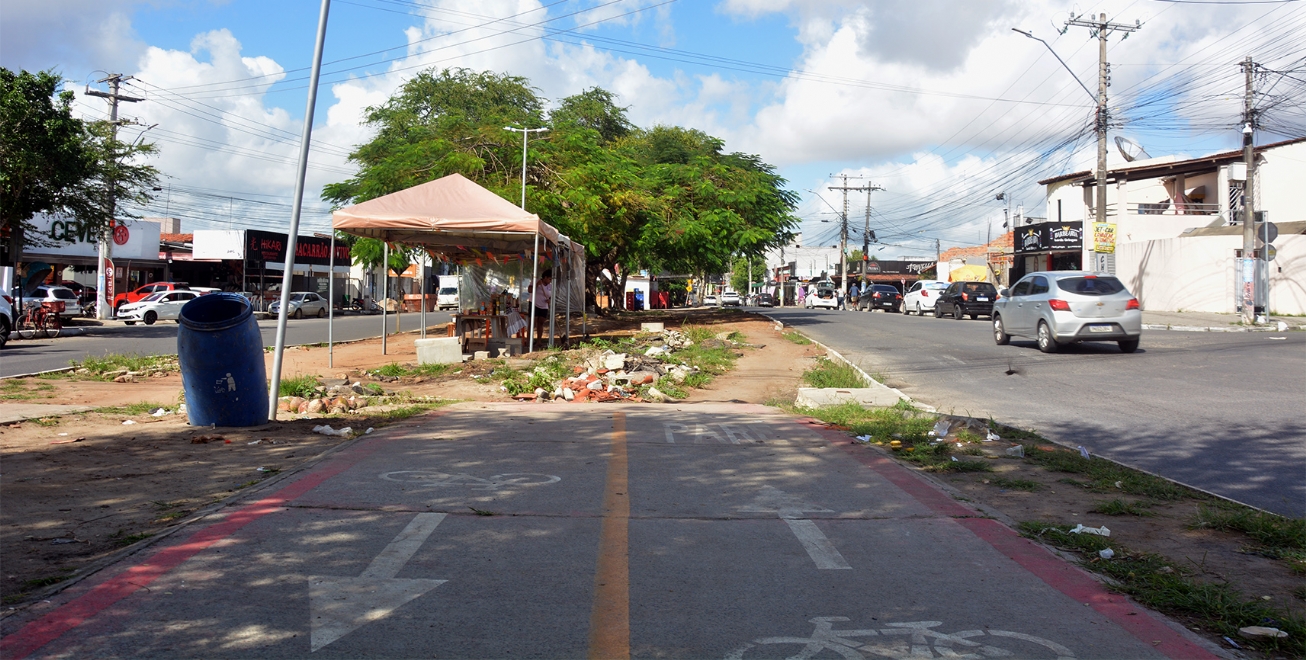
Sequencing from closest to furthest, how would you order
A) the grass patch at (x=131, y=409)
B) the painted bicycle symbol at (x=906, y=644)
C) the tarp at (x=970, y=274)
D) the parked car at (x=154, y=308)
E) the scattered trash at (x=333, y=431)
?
the painted bicycle symbol at (x=906, y=644) < the scattered trash at (x=333, y=431) < the grass patch at (x=131, y=409) < the parked car at (x=154, y=308) < the tarp at (x=970, y=274)

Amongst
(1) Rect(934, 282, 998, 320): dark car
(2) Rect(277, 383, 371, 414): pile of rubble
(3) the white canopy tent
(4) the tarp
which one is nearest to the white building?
(1) Rect(934, 282, 998, 320): dark car

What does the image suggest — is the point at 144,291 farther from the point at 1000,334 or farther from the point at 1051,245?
the point at 1051,245

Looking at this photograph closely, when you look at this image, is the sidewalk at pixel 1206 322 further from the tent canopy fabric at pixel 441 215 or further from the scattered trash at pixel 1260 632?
the scattered trash at pixel 1260 632

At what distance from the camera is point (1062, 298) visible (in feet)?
59.6

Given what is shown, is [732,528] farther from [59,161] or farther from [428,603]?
[59,161]

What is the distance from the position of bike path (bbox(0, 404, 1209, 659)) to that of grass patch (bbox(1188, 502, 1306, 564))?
130 centimetres

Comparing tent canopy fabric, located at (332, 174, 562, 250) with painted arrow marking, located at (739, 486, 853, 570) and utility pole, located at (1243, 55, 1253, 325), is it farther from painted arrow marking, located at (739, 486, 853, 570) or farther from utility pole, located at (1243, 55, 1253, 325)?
utility pole, located at (1243, 55, 1253, 325)

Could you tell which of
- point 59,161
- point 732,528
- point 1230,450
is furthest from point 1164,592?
point 59,161

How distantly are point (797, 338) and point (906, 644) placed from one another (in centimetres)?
2050

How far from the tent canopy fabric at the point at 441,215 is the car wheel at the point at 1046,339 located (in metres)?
9.88

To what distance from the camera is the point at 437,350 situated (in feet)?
55.6

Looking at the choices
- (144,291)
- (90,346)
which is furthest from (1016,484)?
(144,291)

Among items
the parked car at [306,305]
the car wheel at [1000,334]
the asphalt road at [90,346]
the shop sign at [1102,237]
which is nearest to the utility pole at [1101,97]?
the shop sign at [1102,237]

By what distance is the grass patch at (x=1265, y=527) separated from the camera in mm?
5328
